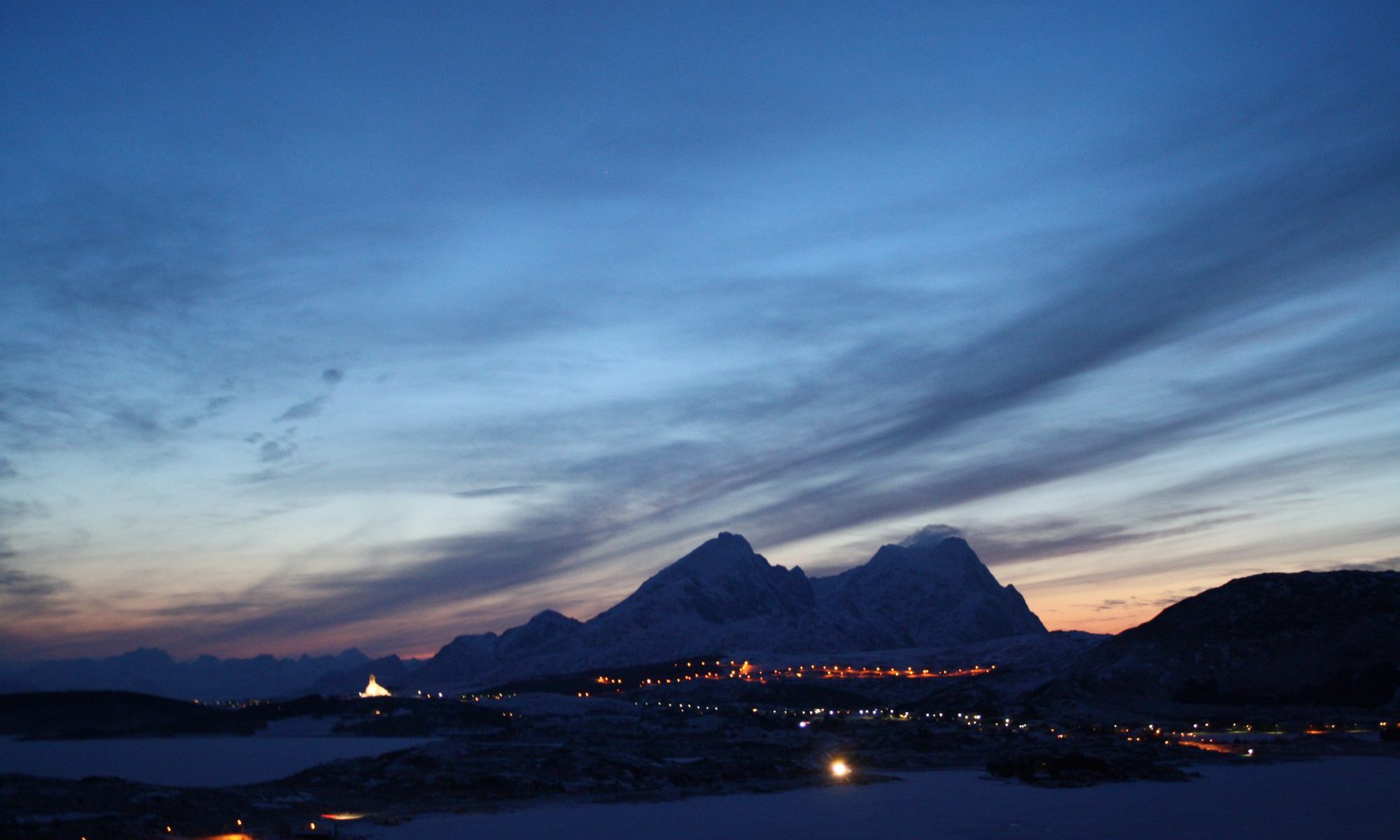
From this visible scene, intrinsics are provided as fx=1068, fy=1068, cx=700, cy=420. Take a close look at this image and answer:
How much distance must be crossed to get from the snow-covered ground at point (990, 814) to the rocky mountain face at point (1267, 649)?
58.5 metres

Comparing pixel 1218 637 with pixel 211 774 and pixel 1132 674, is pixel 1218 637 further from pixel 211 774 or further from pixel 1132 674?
pixel 211 774

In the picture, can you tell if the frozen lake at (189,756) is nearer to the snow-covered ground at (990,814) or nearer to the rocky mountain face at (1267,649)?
the snow-covered ground at (990,814)

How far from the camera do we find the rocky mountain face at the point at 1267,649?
12619 centimetres

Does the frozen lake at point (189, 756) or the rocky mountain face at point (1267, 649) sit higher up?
the rocky mountain face at point (1267, 649)

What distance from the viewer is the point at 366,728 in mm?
152500

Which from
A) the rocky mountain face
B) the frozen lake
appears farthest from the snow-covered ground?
the rocky mountain face

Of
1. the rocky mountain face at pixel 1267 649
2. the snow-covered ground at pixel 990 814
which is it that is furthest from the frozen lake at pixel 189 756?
the rocky mountain face at pixel 1267 649

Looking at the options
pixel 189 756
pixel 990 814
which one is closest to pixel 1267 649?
pixel 990 814

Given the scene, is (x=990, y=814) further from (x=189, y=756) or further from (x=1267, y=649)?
(x=1267, y=649)

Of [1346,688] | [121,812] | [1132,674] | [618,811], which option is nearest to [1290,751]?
[1346,688]

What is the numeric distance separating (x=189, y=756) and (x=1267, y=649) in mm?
128881

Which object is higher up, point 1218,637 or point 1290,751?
point 1218,637

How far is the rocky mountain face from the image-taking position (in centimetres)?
12619

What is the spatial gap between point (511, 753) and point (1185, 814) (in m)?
48.0
